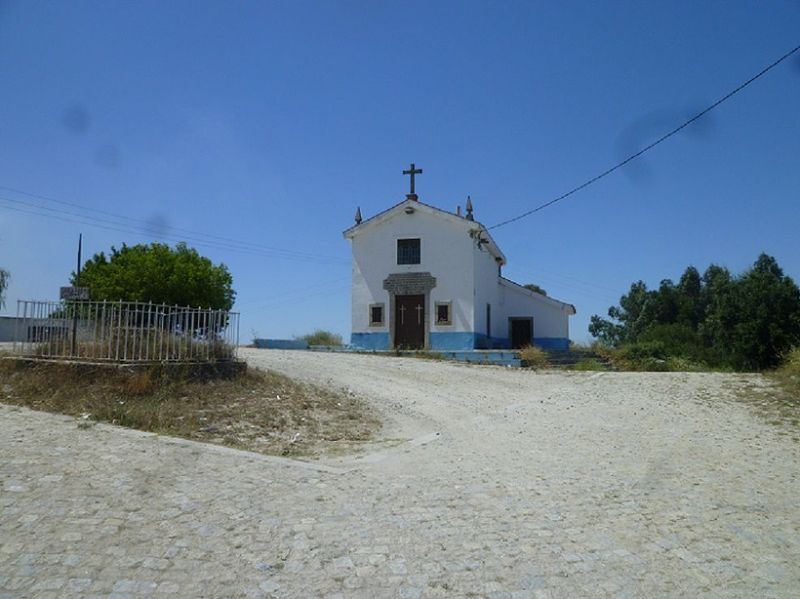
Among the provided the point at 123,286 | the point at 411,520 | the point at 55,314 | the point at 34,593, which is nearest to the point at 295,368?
the point at 55,314

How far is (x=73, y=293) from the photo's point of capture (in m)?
12.1

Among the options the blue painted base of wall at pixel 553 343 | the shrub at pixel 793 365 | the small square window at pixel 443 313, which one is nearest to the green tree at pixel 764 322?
the shrub at pixel 793 365

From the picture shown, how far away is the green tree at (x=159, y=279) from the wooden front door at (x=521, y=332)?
16021 mm

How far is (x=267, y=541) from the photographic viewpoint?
519 centimetres

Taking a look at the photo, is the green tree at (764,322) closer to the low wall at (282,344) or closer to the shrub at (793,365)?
the shrub at (793,365)

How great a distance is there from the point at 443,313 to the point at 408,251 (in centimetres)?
305

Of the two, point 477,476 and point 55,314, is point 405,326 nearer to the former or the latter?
point 55,314

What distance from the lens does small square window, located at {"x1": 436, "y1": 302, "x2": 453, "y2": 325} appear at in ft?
88.0

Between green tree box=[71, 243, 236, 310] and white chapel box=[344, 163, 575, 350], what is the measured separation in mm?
10415

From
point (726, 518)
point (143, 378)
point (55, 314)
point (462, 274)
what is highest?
point (462, 274)

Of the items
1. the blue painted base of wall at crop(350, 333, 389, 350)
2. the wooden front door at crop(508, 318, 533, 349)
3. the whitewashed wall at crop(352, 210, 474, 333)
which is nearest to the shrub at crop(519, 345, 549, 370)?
the whitewashed wall at crop(352, 210, 474, 333)

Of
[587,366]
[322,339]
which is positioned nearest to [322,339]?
[322,339]

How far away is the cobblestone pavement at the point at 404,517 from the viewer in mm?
4598

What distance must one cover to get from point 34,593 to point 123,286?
3120cm
